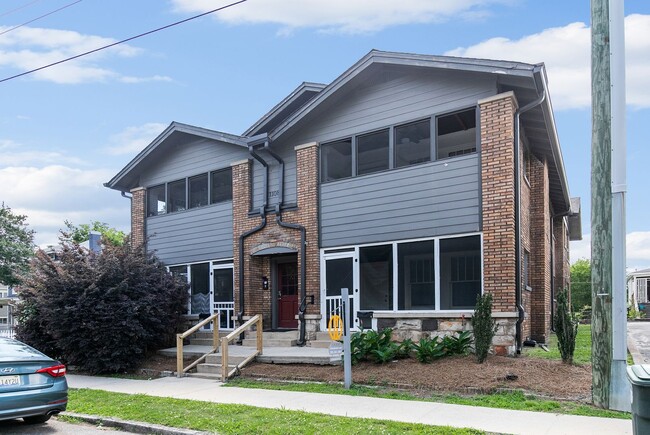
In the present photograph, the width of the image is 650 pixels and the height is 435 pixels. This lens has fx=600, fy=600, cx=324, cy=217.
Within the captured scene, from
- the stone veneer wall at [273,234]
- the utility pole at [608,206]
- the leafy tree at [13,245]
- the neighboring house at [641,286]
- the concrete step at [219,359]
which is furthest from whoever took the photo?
the neighboring house at [641,286]

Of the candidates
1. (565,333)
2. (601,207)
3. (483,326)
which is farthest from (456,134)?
(601,207)

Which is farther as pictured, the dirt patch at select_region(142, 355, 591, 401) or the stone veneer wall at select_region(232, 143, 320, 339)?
the stone veneer wall at select_region(232, 143, 320, 339)

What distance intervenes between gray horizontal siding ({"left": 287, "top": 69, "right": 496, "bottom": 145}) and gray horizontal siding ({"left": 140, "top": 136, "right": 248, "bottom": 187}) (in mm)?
2437

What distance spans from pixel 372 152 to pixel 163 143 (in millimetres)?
7306

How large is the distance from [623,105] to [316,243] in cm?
814

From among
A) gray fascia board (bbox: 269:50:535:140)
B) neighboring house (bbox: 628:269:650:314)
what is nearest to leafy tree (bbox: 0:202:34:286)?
gray fascia board (bbox: 269:50:535:140)

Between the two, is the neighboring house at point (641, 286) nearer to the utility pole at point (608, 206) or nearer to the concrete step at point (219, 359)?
the concrete step at point (219, 359)

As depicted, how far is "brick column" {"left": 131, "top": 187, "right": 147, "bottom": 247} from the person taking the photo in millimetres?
19188

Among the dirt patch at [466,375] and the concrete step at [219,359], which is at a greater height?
the dirt patch at [466,375]

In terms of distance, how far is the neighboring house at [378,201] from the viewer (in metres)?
12.0

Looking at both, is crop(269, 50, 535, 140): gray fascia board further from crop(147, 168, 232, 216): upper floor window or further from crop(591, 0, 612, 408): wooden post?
crop(591, 0, 612, 408): wooden post

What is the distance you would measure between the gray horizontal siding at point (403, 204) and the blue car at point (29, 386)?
7.43 metres

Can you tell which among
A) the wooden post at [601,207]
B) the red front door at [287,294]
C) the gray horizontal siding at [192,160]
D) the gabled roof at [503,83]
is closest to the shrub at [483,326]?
the wooden post at [601,207]

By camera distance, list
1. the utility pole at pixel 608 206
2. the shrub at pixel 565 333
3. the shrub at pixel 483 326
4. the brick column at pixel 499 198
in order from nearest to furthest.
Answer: the utility pole at pixel 608 206 → the shrub at pixel 565 333 → the shrub at pixel 483 326 → the brick column at pixel 499 198
